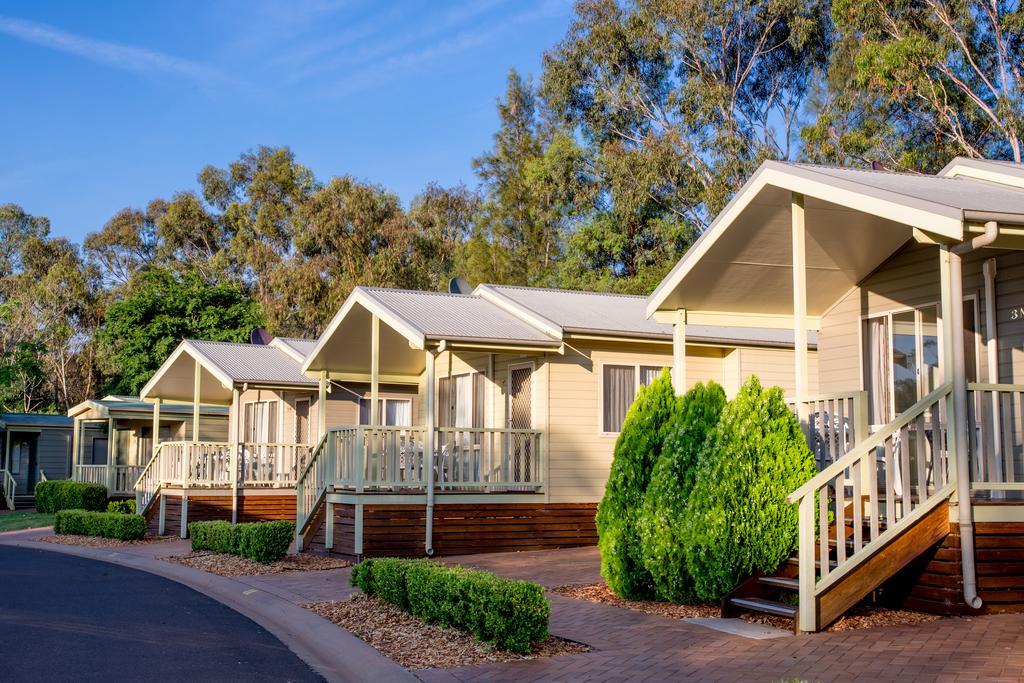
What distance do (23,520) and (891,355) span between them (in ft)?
85.2

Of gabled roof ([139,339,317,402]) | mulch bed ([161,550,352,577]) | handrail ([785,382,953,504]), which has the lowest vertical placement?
mulch bed ([161,550,352,577])

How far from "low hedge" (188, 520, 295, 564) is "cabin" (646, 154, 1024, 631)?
→ 6886 mm

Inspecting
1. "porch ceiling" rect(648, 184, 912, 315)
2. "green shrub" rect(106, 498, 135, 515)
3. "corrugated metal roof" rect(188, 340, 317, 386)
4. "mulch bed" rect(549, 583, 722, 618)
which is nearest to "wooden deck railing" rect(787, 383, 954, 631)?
"mulch bed" rect(549, 583, 722, 618)

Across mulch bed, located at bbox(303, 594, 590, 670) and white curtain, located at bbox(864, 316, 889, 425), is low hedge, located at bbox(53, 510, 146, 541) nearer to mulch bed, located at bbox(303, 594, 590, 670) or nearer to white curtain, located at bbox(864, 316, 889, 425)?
mulch bed, located at bbox(303, 594, 590, 670)

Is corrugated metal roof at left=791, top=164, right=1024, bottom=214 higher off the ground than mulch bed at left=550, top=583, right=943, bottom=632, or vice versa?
corrugated metal roof at left=791, top=164, right=1024, bottom=214

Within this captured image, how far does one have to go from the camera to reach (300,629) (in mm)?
11102

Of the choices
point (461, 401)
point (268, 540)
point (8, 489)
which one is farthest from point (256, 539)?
point (8, 489)

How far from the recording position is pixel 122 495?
31859 millimetres

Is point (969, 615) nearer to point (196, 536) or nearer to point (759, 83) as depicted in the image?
point (196, 536)

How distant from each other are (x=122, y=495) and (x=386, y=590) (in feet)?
76.0

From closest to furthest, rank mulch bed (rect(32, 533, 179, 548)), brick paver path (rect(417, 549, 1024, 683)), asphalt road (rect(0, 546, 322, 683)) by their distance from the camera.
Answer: brick paver path (rect(417, 549, 1024, 683)), asphalt road (rect(0, 546, 322, 683)), mulch bed (rect(32, 533, 179, 548))

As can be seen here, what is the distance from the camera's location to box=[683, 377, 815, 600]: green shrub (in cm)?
1024

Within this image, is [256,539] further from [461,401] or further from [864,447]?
[864,447]

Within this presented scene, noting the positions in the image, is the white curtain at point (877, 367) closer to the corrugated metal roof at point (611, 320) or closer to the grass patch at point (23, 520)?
the corrugated metal roof at point (611, 320)
